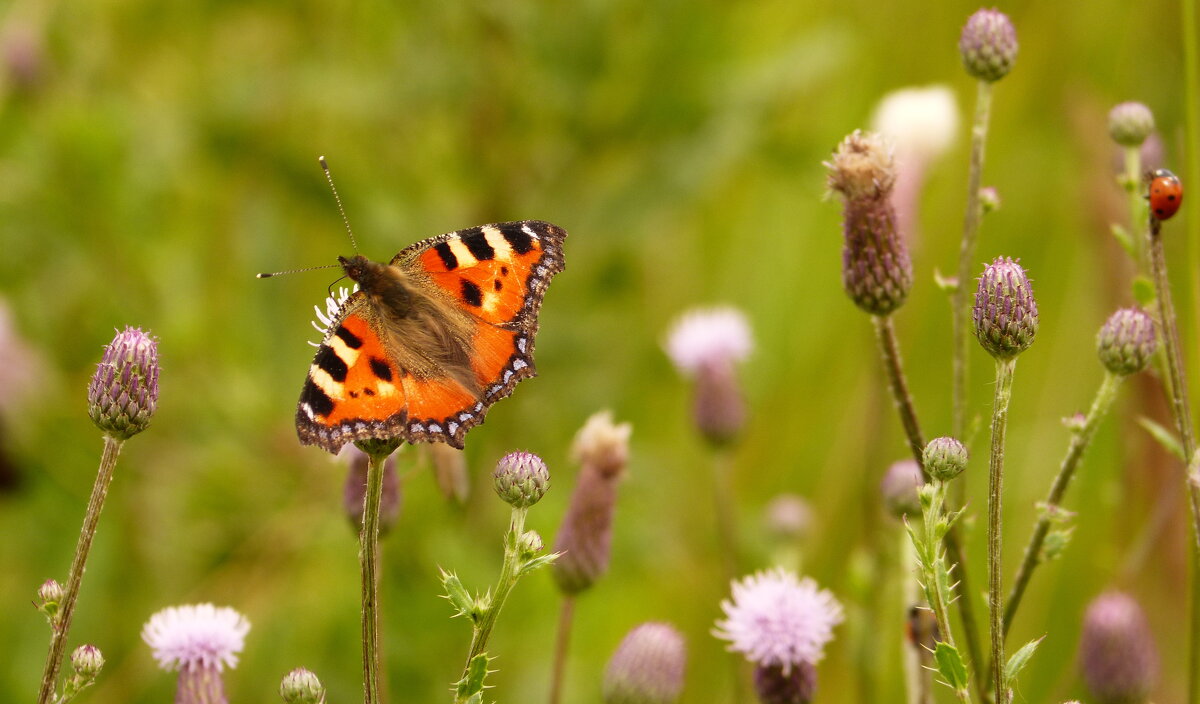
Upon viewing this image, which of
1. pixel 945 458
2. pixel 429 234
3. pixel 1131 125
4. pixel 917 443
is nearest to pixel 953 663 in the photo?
pixel 945 458

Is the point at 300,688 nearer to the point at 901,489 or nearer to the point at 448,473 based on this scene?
the point at 448,473

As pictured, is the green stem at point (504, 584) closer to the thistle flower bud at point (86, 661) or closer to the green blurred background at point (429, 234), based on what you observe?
the thistle flower bud at point (86, 661)

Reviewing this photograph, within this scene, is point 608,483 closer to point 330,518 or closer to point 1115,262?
point 330,518

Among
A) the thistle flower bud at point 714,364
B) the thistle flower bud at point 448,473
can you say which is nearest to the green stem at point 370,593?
the thistle flower bud at point 448,473

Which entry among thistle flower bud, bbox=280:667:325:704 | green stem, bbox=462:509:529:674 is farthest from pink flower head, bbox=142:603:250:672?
green stem, bbox=462:509:529:674

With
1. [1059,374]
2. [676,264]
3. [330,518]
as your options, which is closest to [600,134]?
[676,264]
